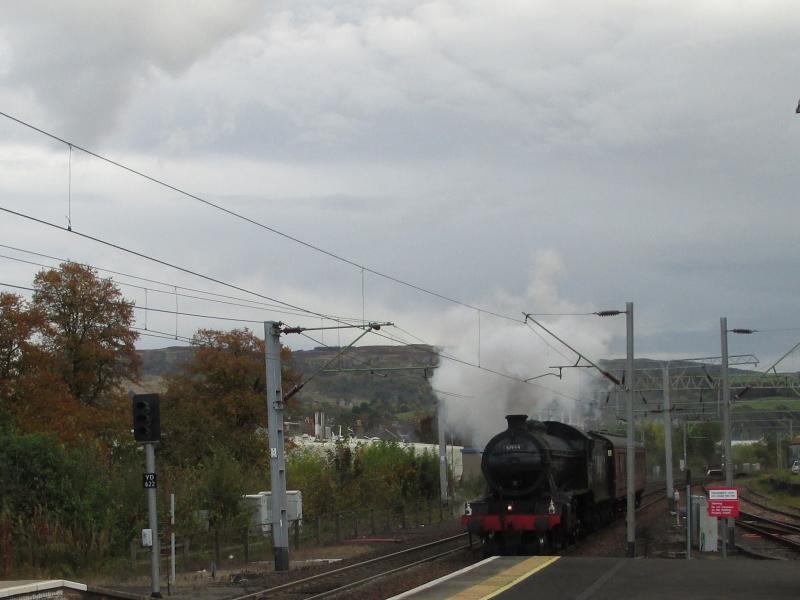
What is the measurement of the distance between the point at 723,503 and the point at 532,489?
547 centimetres

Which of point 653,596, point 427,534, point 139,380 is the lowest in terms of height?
point 427,534

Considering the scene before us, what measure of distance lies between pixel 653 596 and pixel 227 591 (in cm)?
1037

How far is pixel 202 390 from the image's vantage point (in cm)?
6328

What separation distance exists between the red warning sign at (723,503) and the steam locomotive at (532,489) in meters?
4.28

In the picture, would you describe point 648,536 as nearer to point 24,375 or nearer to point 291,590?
point 291,590

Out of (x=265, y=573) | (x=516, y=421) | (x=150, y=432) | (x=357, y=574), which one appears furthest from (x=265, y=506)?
(x=150, y=432)

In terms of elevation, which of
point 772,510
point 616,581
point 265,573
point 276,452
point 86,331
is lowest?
point 772,510

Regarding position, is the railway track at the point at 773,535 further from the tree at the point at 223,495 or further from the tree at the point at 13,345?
the tree at the point at 13,345

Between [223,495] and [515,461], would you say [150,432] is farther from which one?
[223,495]

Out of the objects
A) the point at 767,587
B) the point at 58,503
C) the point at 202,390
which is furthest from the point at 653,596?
the point at 202,390

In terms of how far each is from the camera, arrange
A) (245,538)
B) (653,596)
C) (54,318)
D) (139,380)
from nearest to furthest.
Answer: (653,596), (245,538), (54,318), (139,380)

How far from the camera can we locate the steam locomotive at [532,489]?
1180 inches

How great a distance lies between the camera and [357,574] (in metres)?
26.6

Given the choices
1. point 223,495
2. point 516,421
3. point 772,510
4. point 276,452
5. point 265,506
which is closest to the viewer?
point 276,452
